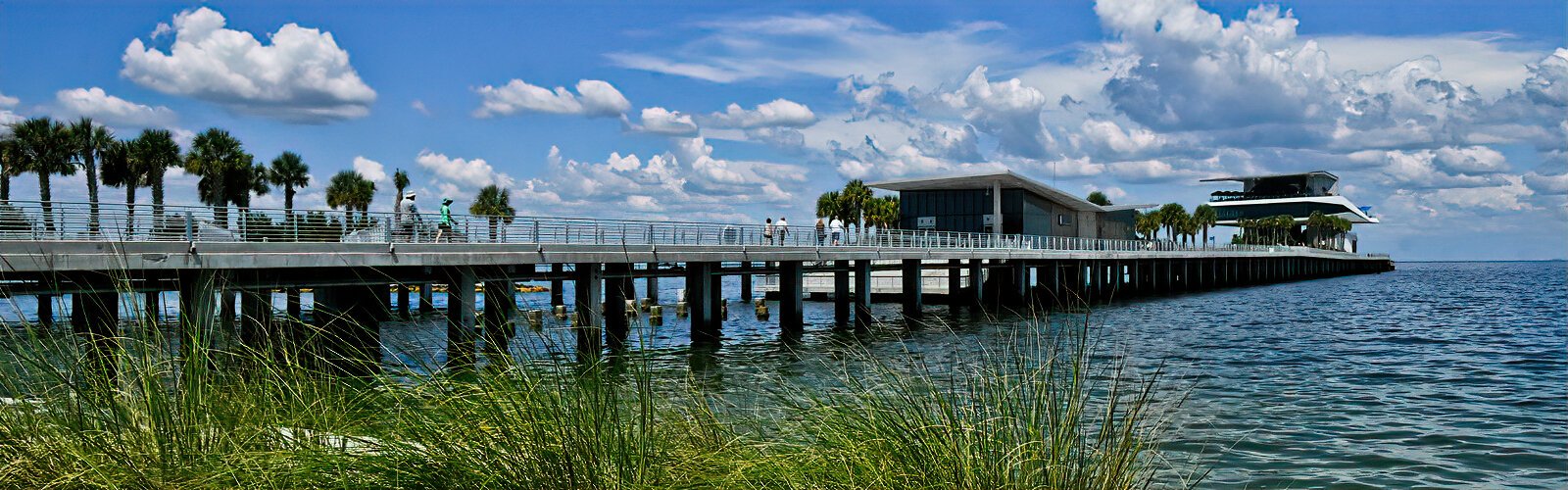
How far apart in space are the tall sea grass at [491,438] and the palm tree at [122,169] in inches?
1752

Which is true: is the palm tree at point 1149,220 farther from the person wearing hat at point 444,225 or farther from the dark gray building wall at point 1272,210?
the person wearing hat at point 444,225

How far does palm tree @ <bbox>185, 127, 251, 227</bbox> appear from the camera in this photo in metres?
46.1

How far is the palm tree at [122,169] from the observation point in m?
43.2

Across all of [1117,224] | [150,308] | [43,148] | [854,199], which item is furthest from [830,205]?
[150,308]

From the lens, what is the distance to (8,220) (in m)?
14.6

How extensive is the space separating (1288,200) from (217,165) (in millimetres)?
118328

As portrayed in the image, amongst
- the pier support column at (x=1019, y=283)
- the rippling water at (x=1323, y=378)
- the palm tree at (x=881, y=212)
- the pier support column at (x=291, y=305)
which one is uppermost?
the palm tree at (x=881, y=212)

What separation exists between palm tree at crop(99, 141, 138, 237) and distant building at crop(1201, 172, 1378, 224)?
4537 inches

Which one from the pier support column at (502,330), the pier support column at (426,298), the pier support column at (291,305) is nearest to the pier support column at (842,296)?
the pier support column at (426,298)

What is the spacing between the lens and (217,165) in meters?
46.2

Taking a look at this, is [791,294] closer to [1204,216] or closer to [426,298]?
[426,298]

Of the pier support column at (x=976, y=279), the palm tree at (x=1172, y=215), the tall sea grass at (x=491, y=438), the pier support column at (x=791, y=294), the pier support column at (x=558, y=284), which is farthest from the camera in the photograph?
the palm tree at (x=1172, y=215)

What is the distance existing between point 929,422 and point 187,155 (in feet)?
160

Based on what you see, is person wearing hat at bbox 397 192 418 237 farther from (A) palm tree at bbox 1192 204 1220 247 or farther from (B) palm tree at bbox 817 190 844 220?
(A) palm tree at bbox 1192 204 1220 247
